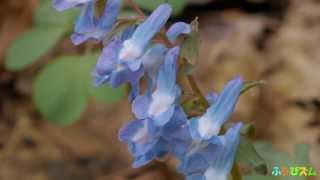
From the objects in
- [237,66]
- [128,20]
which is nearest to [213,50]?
[237,66]

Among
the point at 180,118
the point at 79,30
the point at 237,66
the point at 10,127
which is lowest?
the point at 10,127

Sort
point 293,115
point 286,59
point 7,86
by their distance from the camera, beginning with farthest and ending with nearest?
point 7,86
point 286,59
point 293,115

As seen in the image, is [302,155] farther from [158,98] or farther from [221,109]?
[158,98]

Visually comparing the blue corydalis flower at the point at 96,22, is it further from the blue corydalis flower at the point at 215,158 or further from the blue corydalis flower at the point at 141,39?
the blue corydalis flower at the point at 215,158

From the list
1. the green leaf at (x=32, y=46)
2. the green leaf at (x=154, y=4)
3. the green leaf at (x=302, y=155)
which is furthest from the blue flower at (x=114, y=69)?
the green leaf at (x=32, y=46)

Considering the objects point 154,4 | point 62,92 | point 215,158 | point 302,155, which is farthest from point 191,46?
point 62,92

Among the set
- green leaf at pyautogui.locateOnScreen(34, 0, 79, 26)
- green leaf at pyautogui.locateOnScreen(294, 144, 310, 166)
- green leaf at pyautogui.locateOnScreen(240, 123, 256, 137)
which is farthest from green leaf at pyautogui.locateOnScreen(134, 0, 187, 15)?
green leaf at pyautogui.locateOnScreen(240, 123, 256, 137)

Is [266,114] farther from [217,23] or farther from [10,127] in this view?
[10,127]
